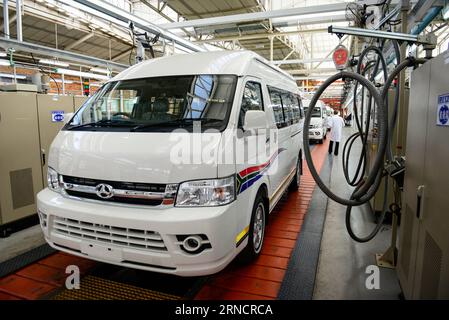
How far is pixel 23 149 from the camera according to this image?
3.79m

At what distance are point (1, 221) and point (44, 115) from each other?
4.69ft

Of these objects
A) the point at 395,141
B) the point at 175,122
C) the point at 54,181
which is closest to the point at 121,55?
the point at 54,181

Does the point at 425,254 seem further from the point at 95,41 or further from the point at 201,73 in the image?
the point at 95,41

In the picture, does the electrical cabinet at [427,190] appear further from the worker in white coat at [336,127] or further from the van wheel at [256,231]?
the worker in white coat at [336,127]

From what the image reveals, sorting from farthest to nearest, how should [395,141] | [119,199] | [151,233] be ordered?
[395,141]
[119,199]
[151,233]

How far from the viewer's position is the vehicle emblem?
2.16m

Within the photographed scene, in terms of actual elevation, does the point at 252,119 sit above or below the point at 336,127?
above

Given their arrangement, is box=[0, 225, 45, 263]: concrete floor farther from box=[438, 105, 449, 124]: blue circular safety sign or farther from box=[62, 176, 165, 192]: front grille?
box=[438, 105, 449, 124]: blue circular safety sign

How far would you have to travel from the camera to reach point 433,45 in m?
2.17

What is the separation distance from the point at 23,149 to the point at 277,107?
3275 mm

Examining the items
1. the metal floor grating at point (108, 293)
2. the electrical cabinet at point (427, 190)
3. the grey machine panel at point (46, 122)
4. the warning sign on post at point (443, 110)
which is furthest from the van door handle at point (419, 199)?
the grey machine panel at point (46, 122)

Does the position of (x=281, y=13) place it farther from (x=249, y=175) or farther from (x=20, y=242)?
(x=20, y=242)
